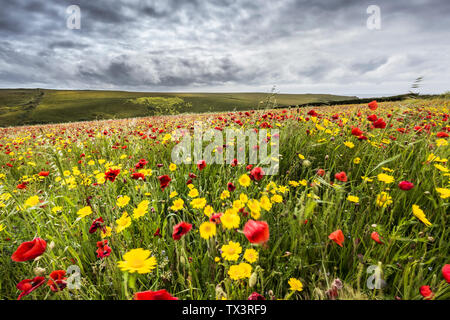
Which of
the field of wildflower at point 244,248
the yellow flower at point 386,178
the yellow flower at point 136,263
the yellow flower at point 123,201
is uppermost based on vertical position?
the yellow flower at point 386,178

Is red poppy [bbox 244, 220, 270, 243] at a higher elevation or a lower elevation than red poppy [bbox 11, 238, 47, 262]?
higher

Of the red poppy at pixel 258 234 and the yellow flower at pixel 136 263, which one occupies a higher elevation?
the red poppy at pixel 258 234

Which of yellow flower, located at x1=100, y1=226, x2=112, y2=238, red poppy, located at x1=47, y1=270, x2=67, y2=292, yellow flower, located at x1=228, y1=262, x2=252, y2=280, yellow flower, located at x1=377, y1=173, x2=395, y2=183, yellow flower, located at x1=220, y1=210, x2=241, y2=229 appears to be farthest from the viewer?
yellow flower, located at x1=377, y1=173, x2=395, y2=183

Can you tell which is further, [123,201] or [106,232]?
[123,201]

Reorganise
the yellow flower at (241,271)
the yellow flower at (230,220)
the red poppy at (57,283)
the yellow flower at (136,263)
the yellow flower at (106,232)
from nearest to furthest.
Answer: the yellow flower at (136,263) < the red poppy at (57,283) < the yellow flower at (241,271) < the yellow flower at (230,220) < the yellow flower at (106,232)

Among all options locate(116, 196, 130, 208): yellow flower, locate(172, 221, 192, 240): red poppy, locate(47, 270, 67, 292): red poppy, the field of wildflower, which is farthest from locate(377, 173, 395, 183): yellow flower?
locate(47, 270, 67, 292): red poppy

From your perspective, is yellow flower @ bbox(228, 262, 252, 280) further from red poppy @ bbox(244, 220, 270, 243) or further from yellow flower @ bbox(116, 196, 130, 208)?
yellow flower @ bbox(116, 196, 130, 208)

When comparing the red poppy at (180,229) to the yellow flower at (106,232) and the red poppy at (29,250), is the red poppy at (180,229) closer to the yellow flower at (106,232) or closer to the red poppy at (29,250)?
the red poppy at (29,250)

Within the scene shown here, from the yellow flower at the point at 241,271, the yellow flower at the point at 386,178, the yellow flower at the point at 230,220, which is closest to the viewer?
the yellow flower at the point at 241,271

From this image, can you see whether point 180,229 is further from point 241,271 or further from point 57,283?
point 57,283

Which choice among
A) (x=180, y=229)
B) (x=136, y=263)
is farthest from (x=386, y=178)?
(x=136, y=263)

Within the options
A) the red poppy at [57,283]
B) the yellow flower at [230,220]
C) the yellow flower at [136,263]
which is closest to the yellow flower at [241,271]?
the yellow flower at [230,220]
